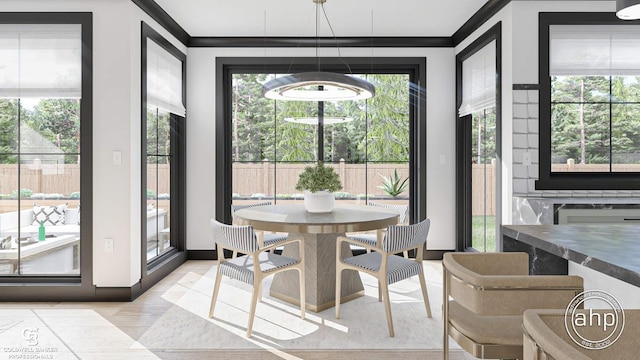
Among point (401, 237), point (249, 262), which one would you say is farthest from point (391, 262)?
point (249, 262)

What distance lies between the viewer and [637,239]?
154 cm

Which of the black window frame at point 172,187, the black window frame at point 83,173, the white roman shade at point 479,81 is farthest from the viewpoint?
the white roman shade at point 479,81

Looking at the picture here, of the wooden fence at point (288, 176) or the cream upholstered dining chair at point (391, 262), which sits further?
the wooden fence at point (288, 176)

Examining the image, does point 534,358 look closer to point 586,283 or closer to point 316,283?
point 586,283

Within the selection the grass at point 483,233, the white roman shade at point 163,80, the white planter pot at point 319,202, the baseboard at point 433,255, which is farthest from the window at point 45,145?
the grass at point 483,233

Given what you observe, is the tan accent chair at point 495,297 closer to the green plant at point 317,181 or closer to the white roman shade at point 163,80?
the green plant at point 317,181

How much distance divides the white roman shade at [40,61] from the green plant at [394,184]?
10.9 feet

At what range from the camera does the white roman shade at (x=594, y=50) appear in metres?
3.36

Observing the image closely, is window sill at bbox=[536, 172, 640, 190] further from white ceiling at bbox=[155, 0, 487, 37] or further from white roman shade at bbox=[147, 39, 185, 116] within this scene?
→ white roman shade at bbox=[147, 39, 185, 116]

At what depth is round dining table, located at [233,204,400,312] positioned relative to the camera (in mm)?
2760

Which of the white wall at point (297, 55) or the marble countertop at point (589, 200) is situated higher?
the white wall at point (297, 55)

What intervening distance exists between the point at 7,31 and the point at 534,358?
433cm

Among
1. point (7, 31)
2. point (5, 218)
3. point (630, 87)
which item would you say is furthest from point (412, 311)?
point (7, 31)
